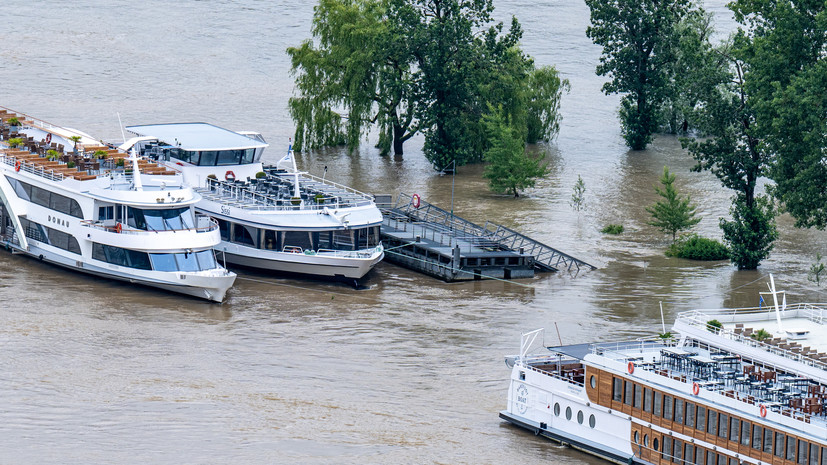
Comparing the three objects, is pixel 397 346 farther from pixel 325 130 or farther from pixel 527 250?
pixel 325 130

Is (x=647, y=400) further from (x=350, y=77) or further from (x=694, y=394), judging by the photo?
(x=350, y=77)

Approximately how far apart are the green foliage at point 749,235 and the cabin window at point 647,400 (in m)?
23.5

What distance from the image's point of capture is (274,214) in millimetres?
59781

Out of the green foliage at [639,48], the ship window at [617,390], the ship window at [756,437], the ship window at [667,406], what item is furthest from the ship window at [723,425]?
the green foliage at [639,48]

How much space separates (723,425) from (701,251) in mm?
27053

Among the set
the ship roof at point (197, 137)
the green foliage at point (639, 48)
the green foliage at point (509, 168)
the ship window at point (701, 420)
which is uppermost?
the green foliage at point (639, 48)

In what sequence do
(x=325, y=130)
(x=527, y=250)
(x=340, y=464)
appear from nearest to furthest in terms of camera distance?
(x=340, y=464) < (x=527, y=250) < (x=325, y=130)

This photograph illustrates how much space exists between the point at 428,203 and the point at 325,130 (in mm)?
15163

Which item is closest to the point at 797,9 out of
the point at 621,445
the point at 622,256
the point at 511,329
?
the point at 622,256

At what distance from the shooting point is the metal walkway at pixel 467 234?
6178cm

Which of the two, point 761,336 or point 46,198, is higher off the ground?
point 761,336

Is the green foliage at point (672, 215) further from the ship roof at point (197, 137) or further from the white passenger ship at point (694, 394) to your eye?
the white passenger ship at point (694, 394)

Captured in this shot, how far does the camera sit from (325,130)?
3287 inches

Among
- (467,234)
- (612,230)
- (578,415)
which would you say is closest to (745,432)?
(578,415)
